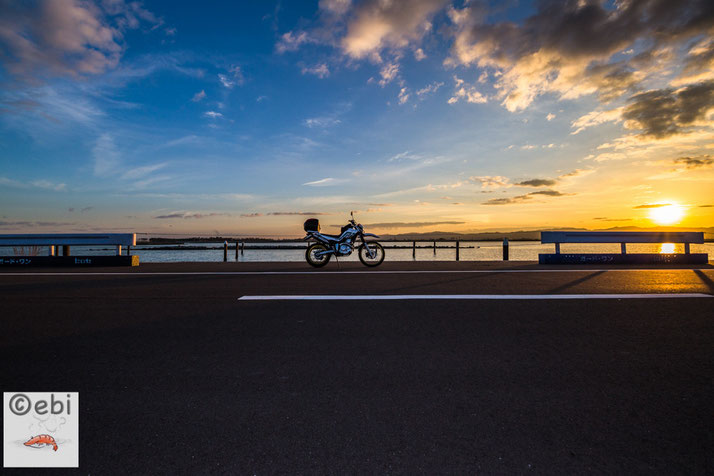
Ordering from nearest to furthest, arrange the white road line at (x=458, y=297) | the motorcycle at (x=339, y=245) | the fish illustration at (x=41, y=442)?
the fish illustration at (x=41, y=442) → the white road line at (x=458, y=297) → the motorcycle at (x=339, y=245)

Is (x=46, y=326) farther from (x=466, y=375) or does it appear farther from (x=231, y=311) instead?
A: (x=466, y=375)

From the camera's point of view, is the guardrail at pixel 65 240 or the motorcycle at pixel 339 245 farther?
the guardrail at pixel 65 240

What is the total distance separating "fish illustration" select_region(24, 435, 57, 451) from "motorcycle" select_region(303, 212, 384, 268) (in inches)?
418

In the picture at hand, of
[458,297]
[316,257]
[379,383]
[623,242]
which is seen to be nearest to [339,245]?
[316,257]

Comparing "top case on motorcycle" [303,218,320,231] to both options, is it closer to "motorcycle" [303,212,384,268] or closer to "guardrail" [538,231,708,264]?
"motorcycle" [303,212,384,268]

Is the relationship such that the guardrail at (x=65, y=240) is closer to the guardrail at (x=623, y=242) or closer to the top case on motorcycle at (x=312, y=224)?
the top case on motorcycle at (x=312, y=224)

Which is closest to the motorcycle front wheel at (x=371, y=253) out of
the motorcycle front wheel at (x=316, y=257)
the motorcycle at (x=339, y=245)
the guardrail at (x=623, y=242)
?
the motorcycle at (x=339, y=245)

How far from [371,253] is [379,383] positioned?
401 inches

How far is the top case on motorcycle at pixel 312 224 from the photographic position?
1313 cm

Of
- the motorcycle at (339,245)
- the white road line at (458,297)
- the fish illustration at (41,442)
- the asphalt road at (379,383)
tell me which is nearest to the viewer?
the asphalt road at (379,383)

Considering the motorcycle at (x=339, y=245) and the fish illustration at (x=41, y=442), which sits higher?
the motorcycle at (x=339, y=245)

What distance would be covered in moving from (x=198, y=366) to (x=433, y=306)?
371 cm

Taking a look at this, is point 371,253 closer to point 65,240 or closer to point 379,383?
point 379,383

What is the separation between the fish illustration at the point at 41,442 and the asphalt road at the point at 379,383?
16 cm
